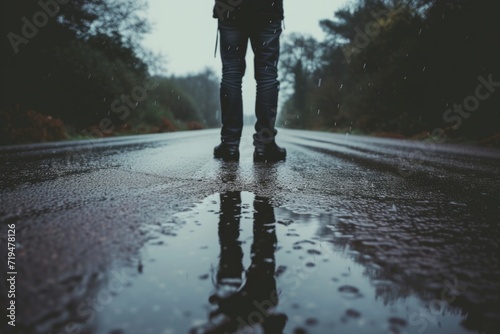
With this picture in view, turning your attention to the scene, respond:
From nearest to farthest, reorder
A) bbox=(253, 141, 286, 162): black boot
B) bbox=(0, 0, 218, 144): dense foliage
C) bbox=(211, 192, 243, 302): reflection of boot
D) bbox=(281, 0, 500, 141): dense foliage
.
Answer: bbox=(211, 192, 243, 302): reflection of boot
bbox=(253, 141, 286, 162): black boot
bbox=(0, 0, 218, 144): dense foliage
bbox=(281, 0, 500, 141): dense foliage

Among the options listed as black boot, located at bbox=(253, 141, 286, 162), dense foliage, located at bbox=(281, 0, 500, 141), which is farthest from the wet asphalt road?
dense foliage, located at bbox=(281, 0, 500, 141)

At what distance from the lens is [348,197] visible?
145 cm

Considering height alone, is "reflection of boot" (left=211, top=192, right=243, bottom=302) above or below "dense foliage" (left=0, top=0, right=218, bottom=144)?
below

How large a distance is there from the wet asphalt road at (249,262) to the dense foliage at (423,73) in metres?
12.3

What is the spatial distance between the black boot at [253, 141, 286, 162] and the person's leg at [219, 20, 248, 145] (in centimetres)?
22

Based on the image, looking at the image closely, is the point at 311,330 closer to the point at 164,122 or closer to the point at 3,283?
the point at 3,283

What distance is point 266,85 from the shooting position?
112 inches

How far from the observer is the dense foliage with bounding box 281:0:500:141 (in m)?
11.4

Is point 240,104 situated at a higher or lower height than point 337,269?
higher

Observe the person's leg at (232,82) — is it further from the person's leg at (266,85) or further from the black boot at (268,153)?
the black boot at (268,153)

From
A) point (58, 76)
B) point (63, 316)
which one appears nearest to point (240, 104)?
point (63, 316)

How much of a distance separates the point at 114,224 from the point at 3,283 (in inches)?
14.6

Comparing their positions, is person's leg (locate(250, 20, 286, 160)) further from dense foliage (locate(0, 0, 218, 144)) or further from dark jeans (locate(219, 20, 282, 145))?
dense foliage (locate(0, 0, 218, 144))

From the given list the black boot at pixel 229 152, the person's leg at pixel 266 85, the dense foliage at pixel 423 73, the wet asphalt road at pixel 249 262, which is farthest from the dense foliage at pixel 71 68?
the dense foliage at pixel 423 73
